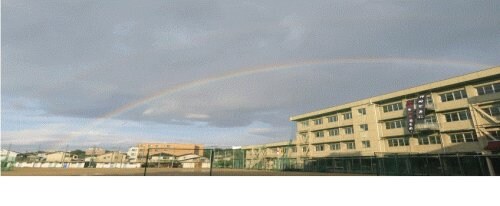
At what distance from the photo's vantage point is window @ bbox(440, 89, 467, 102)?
1313 inches

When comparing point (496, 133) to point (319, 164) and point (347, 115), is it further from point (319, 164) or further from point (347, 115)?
point (319, 164)

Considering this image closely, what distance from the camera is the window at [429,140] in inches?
1373

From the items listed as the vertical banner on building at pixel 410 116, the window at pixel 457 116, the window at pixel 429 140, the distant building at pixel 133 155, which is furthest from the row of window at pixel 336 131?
the distant building at pixel 133 155

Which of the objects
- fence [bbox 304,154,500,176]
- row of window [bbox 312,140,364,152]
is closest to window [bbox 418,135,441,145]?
fence [bbox 304,154,500,176]

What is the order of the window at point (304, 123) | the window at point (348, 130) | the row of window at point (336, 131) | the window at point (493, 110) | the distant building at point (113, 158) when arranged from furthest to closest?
the window at point (304, 123)
the window at point (348, 130)
the row of window at point (336, 131)
the distant building at point (113, 158)
the window at point (493, 110)

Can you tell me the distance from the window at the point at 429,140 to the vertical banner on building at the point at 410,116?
1.89 meters

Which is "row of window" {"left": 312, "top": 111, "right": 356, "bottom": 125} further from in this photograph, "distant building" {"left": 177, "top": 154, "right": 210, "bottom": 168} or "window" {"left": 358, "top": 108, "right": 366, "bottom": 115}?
"distant building" {"left": 177, "top": 154, "right": 210, "bottom": 168}

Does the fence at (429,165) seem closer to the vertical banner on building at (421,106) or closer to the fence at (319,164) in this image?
the fence at (319,164)

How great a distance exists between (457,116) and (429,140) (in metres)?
4.37

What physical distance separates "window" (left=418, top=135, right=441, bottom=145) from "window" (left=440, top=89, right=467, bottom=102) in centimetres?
495
